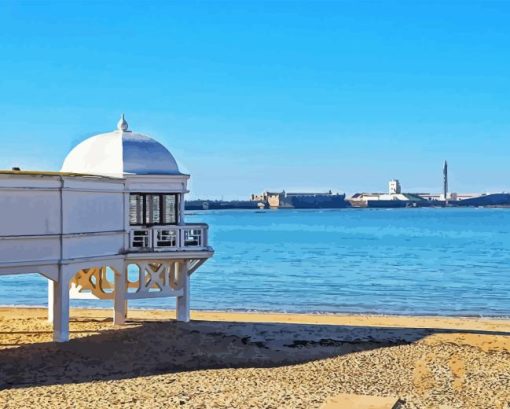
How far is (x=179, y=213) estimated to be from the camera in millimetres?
23391

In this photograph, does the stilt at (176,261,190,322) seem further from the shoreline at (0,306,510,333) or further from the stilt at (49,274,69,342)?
the stilt at (49,274,69,342)

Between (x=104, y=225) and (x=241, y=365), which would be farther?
(x=104, y=225)

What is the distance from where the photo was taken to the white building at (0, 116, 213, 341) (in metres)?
18.7

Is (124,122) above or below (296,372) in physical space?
above

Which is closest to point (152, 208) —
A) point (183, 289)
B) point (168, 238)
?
point (168, 238)

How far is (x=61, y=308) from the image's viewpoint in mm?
19844

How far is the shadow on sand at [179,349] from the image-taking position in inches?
686

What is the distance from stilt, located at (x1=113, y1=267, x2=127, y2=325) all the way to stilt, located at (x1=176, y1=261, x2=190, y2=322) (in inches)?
70.9

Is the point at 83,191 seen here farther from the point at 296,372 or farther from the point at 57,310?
the point at 296,372

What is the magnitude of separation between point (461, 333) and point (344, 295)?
17705 millimetres

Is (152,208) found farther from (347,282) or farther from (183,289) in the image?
(347,282)

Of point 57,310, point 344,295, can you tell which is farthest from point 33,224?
point 344,295

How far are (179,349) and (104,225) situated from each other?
404 centimetres

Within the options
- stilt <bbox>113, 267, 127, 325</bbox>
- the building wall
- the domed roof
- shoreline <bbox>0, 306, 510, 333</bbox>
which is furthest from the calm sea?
the building wall
